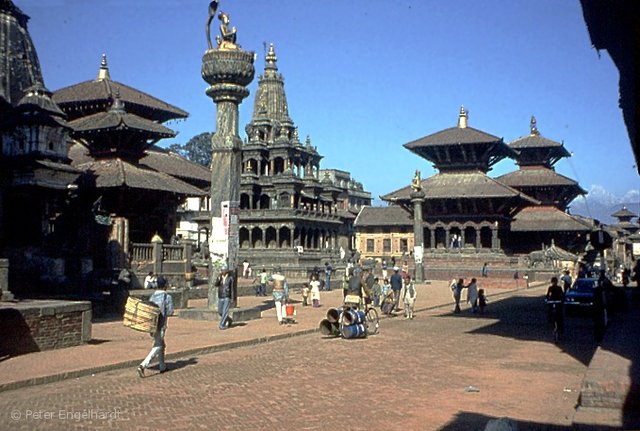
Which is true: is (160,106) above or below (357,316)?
above

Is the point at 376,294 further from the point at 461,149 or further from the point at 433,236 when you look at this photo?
the point at 461,149

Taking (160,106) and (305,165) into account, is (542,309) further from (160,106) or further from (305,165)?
(305,165)

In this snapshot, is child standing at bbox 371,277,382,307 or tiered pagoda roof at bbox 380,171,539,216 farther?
tiered pagoda roof at bbox 380,171,539,216

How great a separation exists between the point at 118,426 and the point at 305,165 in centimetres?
6743

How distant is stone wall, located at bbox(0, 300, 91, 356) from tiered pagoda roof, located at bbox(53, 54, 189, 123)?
3158 centimetres

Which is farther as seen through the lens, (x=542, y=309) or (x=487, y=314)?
(x=542, y=309)

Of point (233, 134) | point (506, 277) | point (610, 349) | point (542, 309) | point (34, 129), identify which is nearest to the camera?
point (610, 349)

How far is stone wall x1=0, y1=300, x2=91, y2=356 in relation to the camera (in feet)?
43.6

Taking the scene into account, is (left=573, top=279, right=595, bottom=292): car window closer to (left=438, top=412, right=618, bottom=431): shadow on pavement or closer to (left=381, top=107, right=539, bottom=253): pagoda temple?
(left=438, top=412, right=618, bottom=431): shadow on pavement

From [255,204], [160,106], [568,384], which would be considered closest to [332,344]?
[568,384]

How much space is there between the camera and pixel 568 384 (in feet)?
37.1

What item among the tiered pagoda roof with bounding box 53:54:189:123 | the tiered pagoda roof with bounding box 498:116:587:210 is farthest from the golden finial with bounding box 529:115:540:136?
the tiered pagoda roof with bounding box 53:54:189:123

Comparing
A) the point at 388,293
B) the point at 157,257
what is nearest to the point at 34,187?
the point at 157,257

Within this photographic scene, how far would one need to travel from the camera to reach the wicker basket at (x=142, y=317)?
11.5 meters
